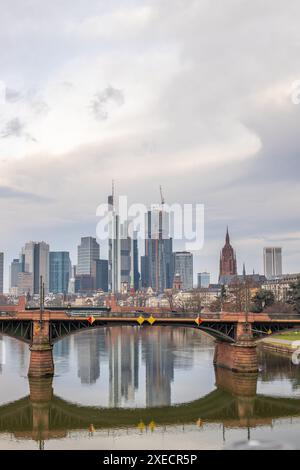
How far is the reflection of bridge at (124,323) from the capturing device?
78.2 meters

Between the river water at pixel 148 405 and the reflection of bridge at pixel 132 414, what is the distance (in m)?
0.10

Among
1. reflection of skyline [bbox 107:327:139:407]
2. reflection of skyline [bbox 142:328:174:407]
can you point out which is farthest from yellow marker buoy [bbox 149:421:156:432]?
reflection of skyline [bbox 107:327:139:407]

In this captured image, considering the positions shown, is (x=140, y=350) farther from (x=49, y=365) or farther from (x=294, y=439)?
(x=294, y=439)

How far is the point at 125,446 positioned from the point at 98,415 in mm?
13770

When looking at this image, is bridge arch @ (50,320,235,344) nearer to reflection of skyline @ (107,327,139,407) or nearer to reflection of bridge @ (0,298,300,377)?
reflection of bridge @ (0,298,300,377)

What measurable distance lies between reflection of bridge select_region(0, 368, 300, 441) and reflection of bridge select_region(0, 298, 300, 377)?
26.7ft

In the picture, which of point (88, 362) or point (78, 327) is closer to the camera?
point (78, 327)

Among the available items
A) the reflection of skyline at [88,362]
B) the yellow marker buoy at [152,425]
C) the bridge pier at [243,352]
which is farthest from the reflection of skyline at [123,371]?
the bridge pier at [243,352]

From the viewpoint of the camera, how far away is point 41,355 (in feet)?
254

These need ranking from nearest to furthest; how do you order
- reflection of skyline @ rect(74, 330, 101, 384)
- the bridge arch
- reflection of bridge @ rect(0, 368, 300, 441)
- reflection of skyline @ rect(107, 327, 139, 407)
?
reflection of bridge @ rect(0, 368, 300, 441), reflection of skyline @ rect(107, 327, 139, 407), the bridge arch, reflection of skyline @ rect(74, 330, 101, 384)

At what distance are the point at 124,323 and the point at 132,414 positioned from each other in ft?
75.4

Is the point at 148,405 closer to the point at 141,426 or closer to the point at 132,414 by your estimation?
the point at 132,414

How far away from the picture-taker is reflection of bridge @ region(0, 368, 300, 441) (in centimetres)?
5494

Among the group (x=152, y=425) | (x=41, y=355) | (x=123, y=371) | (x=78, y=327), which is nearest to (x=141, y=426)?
(x=152, y=425)
